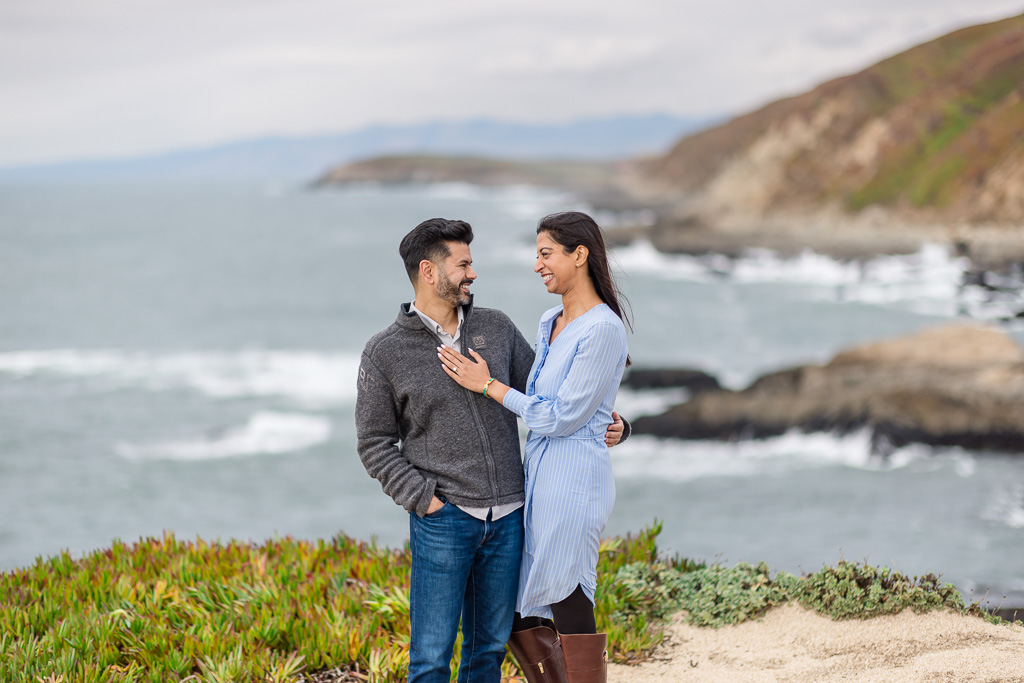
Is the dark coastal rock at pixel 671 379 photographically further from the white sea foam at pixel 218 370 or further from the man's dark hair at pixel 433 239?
the man's dark hair at pixel 433 239

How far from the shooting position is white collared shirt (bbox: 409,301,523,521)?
3645mm

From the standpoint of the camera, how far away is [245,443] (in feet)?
68.4

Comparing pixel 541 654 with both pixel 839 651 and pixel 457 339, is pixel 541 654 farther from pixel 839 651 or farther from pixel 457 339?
pixel 839 651

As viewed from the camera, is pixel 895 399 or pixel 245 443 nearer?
pixel 895 399

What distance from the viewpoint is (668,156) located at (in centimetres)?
10319

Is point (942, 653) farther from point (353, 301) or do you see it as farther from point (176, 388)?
point (353, 301)

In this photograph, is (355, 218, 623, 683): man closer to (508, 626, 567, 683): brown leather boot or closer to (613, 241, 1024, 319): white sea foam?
(508, 626, 567, 683): brown leather boot

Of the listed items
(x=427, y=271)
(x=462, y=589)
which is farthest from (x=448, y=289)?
(x=462, y=589)

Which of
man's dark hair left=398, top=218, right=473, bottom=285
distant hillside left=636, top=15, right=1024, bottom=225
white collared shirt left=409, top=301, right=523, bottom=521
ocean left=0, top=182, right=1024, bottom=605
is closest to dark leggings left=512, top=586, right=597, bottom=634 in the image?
white collared shirt left=409, top=301, right=523, bottom=521

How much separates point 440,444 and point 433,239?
830mm

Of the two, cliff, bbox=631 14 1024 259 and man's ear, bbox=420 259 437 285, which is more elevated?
cliff, bbox=631 14 1024 259

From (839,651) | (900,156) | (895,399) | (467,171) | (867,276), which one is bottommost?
(895,399)

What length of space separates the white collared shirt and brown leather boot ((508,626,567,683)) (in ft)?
1.97

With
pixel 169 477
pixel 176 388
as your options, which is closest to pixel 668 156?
pixel 176 388
